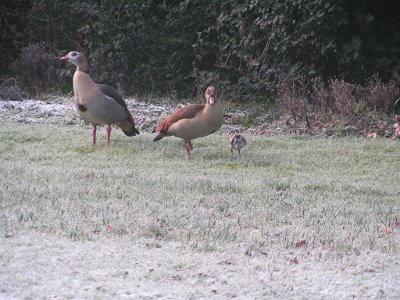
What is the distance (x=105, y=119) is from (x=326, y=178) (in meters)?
3.11

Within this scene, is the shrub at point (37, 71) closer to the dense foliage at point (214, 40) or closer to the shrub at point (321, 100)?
the dense foliage at point (214, 40)

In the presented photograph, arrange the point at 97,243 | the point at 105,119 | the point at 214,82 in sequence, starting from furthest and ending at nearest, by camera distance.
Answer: the point at 214,82
the point at 105,119
the point at 97,243

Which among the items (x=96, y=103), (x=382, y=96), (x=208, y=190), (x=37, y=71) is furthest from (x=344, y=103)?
(x=37, y=71)

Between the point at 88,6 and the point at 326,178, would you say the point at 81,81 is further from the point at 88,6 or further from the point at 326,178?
the point at 88,6

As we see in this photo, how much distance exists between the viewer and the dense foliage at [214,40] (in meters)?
13.7

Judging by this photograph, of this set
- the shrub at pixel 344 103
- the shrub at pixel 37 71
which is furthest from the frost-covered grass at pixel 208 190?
the shrub at pixel 37 71

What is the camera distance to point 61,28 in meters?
17.5

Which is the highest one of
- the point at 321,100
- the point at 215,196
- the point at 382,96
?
the point at 382,96

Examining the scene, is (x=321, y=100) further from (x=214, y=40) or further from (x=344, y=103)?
(x=214, y=40)

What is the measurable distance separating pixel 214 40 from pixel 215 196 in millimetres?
9225

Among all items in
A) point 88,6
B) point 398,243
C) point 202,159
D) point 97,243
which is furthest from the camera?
point 88,6

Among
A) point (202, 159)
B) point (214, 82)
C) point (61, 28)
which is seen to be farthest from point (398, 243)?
point (61, 28)

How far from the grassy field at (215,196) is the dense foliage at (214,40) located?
12.0 ft

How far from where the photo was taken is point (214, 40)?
15.7 m
